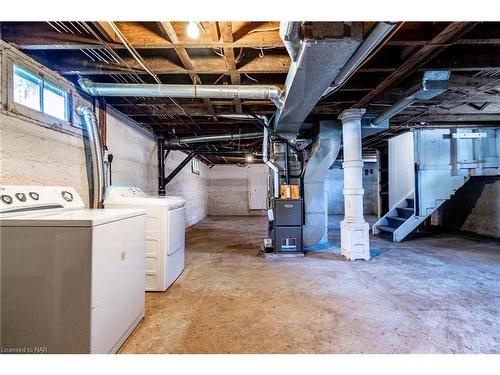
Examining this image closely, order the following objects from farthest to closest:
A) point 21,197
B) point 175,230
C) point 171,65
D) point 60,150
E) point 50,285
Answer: point 175,230 → point 171,65 → point 60,150 → point 21,197 → point 50,285

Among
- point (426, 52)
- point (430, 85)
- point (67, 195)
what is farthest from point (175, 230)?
point (430, 85)

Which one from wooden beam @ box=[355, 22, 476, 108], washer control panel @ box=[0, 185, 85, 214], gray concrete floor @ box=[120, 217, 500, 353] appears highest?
wooden beam @ box=[355, 22, 476, 108]

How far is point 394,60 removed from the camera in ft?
7.70

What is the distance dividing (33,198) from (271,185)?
3355 mm

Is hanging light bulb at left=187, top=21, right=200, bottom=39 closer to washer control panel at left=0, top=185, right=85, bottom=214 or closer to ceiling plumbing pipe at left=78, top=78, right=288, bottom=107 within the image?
ceiling plumbing pipe at left=78, top=78, right=288, bottom=107

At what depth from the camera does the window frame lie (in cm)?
184

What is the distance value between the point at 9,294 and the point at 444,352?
2599 millimetres

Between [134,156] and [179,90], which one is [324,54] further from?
[134,156]

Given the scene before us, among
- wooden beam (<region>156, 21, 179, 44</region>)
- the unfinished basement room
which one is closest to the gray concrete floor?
the unfinished basement room

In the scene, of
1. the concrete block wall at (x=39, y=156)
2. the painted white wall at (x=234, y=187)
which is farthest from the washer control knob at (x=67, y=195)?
the painted white wall at (x=234, y=187)

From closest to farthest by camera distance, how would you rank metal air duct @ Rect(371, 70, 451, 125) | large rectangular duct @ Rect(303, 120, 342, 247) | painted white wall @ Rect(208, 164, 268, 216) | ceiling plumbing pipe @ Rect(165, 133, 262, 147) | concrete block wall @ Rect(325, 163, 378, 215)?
1. metal air duct @ Rect(371, 70, 451, 125)
2. large rectangular duct @ Rect(303, 120, 342, 247)
3. ceiling plumbing pipe @ Rect(165, 133, 262, 147)
4. concrete block wall @ Rect(325, 163, 378, 215)
5. painted white wall @ Rect(208, 164, 268, 216)

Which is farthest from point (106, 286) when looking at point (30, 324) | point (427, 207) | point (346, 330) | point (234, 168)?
point (234, 168)

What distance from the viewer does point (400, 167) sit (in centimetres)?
552

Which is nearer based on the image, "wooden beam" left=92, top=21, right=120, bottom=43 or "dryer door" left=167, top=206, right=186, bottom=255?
"wooden beam" left=92, top=21, right=120, bottom=43
